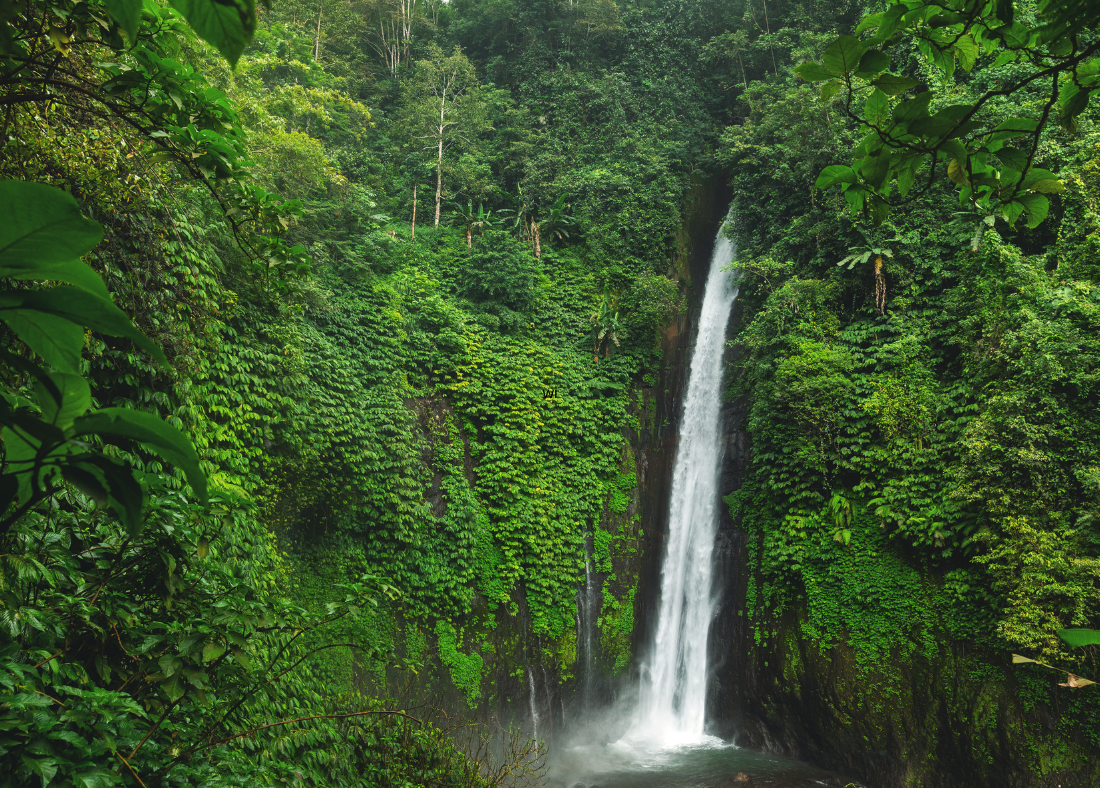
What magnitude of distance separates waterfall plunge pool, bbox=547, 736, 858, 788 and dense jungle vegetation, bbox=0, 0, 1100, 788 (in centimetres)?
112

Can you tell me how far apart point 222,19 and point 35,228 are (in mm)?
278

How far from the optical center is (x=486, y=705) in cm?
852

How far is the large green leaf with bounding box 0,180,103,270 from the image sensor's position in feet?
1.66

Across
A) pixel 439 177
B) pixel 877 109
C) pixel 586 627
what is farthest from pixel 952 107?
pixel 439 177

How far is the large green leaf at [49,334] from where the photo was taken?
519 mm

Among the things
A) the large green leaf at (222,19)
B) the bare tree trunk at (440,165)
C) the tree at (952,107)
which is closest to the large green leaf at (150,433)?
the large green leaf at (222,19)

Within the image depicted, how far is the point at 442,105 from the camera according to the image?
15.5 meters

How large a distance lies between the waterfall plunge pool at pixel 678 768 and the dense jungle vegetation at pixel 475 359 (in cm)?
112

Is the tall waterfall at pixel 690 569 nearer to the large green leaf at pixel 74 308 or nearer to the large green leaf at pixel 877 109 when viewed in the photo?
the large green leaf at pixel 877 109

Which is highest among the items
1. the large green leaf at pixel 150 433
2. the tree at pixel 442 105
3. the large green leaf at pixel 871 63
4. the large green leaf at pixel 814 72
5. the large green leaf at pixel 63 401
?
the tree at pixel 442 105

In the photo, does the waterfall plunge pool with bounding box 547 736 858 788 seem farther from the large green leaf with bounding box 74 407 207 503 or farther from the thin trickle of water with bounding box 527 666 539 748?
the large green leaf with bounding box 74 407 207 503

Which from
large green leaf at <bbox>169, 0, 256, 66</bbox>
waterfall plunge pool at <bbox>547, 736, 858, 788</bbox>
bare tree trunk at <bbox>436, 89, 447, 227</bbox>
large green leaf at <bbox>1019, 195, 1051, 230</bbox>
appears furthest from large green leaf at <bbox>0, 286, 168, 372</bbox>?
bare tree trunk at <bbox>436, 89, 447, 227</bbox>

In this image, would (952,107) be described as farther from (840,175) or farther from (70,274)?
(70,274)

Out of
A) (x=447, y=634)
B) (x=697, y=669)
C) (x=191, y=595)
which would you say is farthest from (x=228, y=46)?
(x=697, y=669)
